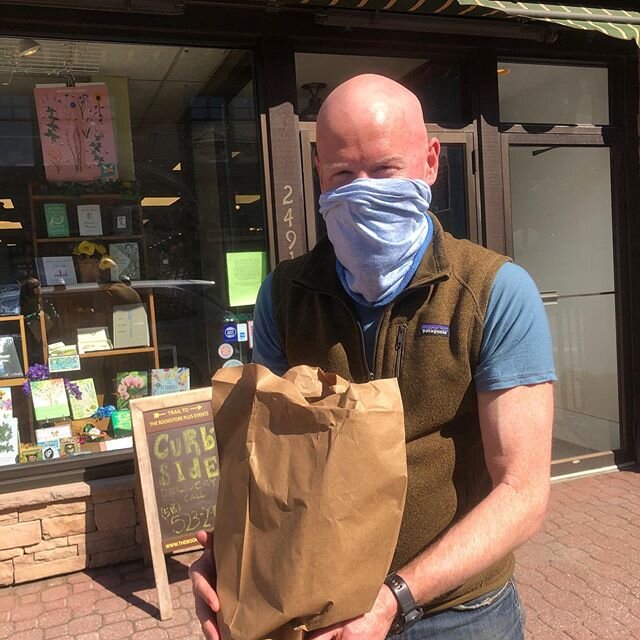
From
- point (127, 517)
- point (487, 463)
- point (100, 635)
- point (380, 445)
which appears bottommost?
point (100, 635)

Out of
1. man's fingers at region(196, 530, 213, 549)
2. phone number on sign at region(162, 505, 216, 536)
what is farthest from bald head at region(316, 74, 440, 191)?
phone number on sign at region(162, 505, 216, 536)

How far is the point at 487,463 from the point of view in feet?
4.33

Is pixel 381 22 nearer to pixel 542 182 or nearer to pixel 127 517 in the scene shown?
pixel 542 182

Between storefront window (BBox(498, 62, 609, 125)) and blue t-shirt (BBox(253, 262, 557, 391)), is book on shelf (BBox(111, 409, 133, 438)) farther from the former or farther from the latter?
blue t-shirt (BBox(253, 262, 557, 391))

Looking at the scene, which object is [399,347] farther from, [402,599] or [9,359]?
[9,359]

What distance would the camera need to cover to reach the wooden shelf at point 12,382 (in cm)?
445

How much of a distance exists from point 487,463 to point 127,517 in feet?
11.2

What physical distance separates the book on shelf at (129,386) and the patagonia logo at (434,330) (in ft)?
12.2

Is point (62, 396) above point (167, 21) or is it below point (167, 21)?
below

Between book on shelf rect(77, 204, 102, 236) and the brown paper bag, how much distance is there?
382cm

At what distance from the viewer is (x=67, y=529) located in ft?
13.6

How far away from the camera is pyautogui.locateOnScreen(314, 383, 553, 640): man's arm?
119 cm

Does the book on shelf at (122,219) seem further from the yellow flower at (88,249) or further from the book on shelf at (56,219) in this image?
the book on shelf at (56,219)

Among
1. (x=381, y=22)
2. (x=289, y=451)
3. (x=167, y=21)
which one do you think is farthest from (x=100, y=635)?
(x=381, y=22)
